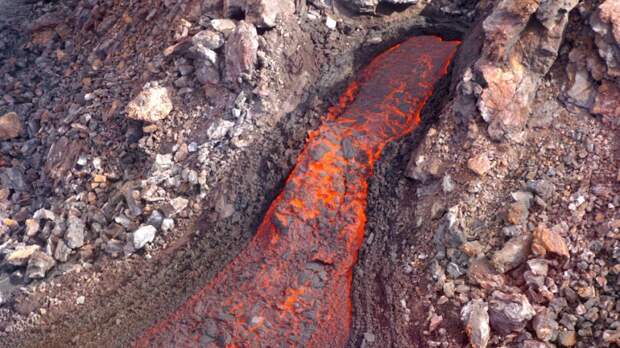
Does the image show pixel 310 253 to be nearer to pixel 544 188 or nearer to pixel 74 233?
pixel 544 188

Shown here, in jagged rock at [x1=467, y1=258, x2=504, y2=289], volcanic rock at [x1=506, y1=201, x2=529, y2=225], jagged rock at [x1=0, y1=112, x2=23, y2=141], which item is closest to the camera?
jagged rock at [x1=467, y1=258, x2=504, y2=289]

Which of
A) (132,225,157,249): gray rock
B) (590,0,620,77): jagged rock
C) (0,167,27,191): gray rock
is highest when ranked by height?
(590,0,620,77): jagged rock

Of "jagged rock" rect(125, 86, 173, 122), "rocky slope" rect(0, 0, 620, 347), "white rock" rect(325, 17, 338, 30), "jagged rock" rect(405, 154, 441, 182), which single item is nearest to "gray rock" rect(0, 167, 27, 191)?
"rocky slope" rect(0, 0, 620, 347)

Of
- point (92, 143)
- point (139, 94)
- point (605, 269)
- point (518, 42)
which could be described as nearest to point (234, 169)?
point (139, 94)

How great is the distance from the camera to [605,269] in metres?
4.27

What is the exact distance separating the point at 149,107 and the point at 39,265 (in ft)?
6.60

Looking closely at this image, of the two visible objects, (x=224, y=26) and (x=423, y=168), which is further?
(x=224, y=26)

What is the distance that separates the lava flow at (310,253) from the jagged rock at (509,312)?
129 cm

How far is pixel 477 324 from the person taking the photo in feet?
14.1

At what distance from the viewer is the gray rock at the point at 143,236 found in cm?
567

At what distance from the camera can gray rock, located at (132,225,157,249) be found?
5.67 meters

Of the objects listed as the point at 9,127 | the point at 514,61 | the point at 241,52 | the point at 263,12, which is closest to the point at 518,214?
the point at 514,61

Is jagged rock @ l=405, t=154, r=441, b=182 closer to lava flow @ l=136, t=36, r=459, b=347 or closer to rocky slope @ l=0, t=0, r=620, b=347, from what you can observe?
rocky slope @ l=0, t=0, r=620, b=347

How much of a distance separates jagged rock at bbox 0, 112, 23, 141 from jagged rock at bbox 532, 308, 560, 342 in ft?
22.2
